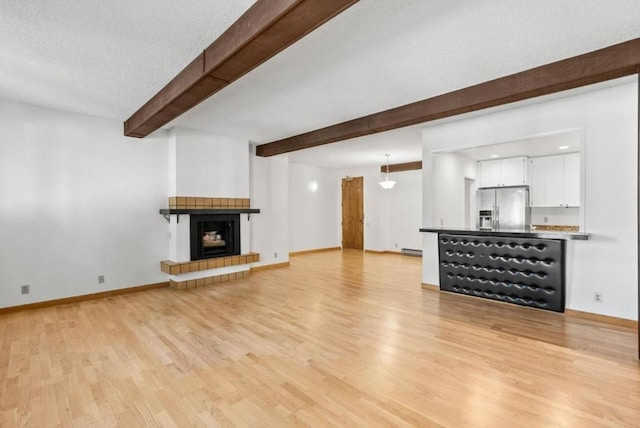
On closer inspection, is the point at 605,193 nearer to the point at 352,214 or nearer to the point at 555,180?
the point at 555,180

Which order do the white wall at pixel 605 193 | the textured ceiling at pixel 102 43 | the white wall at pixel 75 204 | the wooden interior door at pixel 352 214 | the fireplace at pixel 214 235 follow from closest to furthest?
the textured ceiling at pixel 102 43 < the white wall at pixel 605 193 < the white wall at pixel 75 204 < the fireplace at pixel 214 235 < the wooden interior door at pixel 352 214

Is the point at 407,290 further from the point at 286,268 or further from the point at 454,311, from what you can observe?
the point at 286,268

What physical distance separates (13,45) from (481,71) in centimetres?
405

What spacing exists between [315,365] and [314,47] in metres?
2.58

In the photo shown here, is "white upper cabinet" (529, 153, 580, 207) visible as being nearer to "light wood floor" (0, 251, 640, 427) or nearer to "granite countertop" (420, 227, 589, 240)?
"granite countertop" (420, 227, 589, 240)

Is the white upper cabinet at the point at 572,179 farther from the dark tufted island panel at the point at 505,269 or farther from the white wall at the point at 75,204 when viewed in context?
the white wall at the point at 75,204

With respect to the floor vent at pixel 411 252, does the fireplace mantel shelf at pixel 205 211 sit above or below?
above

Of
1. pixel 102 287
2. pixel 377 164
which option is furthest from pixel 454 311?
pixel 377 164

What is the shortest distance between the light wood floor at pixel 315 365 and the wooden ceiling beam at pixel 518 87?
2.39 metres

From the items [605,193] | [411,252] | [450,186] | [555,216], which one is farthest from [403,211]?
[605,193]

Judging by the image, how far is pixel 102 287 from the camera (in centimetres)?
460

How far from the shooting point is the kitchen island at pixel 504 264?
3674 mm

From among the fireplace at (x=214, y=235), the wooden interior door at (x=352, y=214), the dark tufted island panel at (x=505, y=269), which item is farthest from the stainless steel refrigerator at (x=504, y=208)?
the fireplace at (x=214, y=235)

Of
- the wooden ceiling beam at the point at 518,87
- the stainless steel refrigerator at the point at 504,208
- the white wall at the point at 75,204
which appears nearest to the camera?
the wooden ceiling beam at the point at 518,87
